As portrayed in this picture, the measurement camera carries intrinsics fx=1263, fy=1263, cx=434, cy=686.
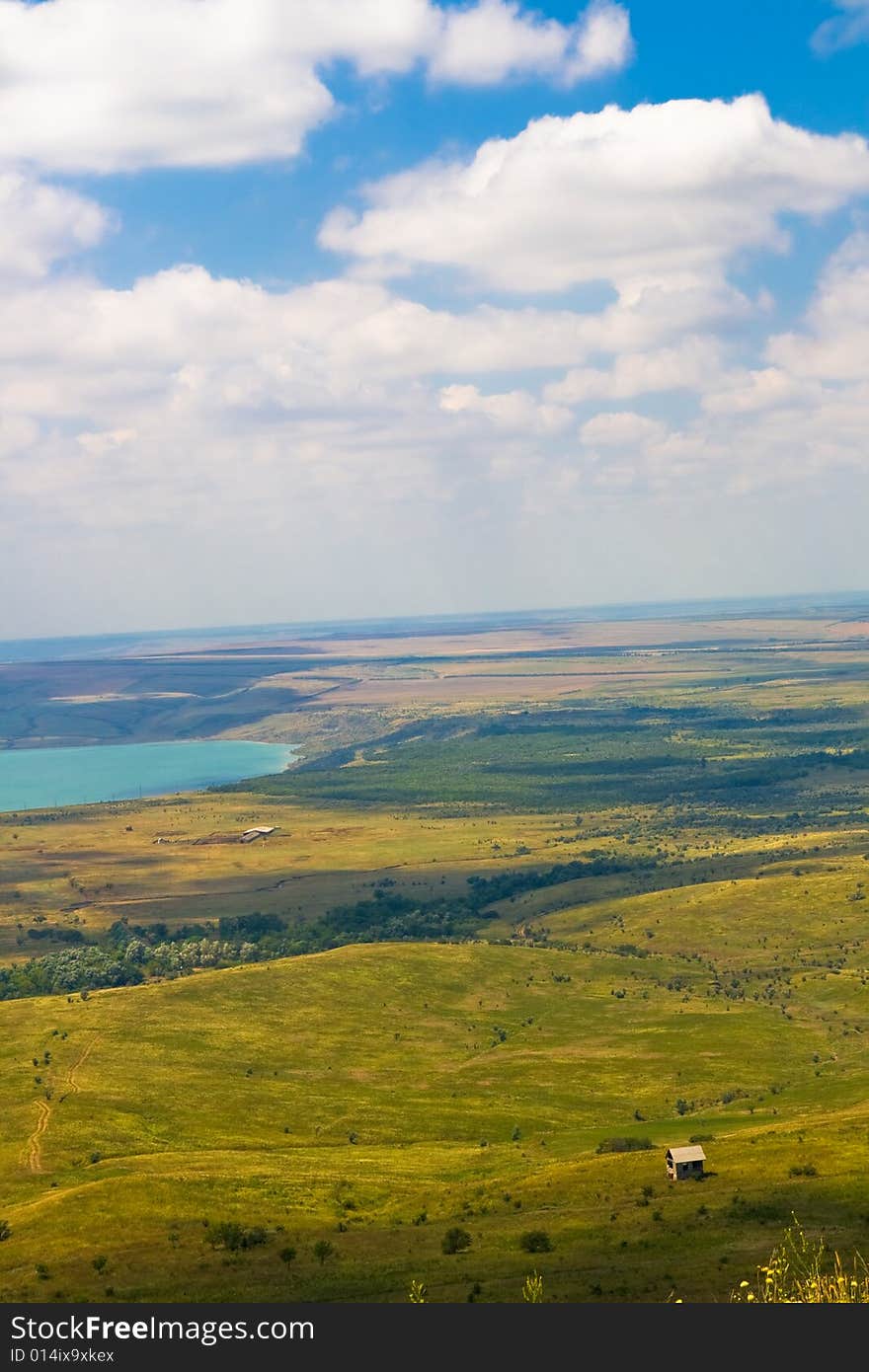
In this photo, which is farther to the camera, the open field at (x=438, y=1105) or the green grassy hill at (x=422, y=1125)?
the open field at (x=438, y=1105)

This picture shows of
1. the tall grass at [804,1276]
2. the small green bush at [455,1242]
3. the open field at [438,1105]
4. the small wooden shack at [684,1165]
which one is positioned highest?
the tall grass at [804,1276]

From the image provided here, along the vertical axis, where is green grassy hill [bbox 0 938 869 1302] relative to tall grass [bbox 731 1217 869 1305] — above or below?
below

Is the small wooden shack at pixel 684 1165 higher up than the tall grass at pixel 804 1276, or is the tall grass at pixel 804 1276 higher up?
the tall grass at pixel 804 1276

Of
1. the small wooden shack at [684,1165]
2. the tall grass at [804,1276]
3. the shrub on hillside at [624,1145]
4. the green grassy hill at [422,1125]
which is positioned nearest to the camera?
the tall grass at [804,1276]

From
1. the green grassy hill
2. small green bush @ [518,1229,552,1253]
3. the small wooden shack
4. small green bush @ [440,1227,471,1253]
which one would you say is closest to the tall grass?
the green grassy hill

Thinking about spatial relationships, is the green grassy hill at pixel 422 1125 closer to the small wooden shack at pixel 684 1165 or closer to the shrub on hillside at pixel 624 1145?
the small wooden shack at pixel 684 1165

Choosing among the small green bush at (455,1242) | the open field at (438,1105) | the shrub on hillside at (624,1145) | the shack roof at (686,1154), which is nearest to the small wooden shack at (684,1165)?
the shack roof at (686,1154)

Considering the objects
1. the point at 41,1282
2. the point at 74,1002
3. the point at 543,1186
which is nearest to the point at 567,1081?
the point at 543,1186

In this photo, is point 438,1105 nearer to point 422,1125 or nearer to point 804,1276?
point 422,1125

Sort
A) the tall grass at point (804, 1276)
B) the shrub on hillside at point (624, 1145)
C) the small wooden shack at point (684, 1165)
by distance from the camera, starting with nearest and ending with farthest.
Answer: the tall grass at point (804, 1276) → the small wooden shack at point (684, 1165) → the shrub on hillside at point (624, 1145)

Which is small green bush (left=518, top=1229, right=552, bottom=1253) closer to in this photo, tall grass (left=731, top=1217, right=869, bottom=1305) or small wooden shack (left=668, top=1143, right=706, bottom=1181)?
tall grass (left=731, top=1217, right=869, bottom=1305)
